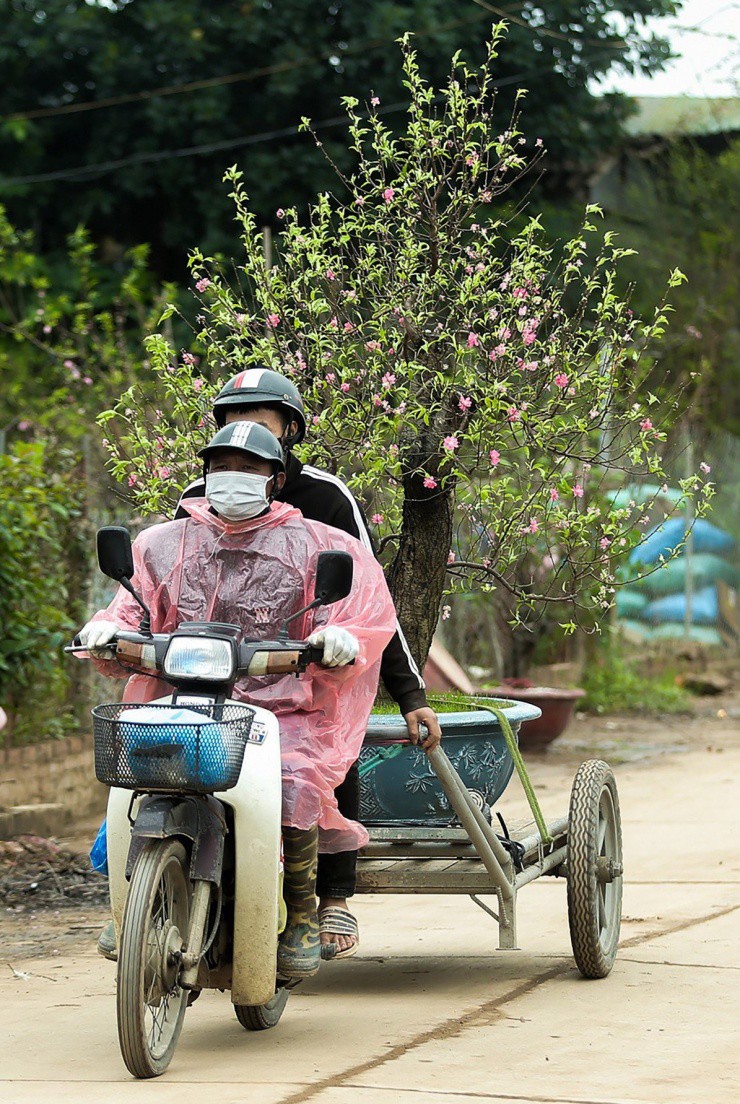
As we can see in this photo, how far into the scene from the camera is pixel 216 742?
170 inches

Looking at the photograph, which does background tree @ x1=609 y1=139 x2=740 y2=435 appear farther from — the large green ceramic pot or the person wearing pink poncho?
the person wearing pink poncho

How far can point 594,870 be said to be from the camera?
18.5 feet

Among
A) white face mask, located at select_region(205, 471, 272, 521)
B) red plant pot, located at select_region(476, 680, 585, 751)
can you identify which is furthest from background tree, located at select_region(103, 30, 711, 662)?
red plant pot, located at select_region(476, 680, 585, 751)

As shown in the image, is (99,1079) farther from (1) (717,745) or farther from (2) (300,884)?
(1) (717,745)

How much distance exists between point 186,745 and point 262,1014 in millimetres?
1111

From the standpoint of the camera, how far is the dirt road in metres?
4.32

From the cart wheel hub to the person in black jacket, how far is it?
861mm

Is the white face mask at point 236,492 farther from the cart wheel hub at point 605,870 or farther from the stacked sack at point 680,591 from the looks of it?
the stacked sack at point 680,591

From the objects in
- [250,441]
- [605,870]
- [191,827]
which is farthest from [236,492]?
[605,870]

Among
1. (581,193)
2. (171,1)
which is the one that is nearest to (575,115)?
(581,193)

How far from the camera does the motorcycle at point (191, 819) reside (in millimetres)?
4309

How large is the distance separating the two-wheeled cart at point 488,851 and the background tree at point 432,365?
0.92m

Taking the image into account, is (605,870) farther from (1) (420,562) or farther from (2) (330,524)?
(2) (330,524)

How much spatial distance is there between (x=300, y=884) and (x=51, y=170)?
19.8 m
